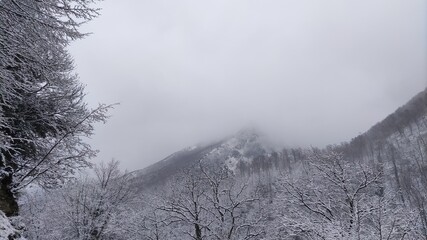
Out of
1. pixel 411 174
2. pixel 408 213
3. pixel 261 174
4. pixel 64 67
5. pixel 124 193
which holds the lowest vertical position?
pixel 408 213

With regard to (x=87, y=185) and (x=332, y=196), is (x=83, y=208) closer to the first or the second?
(x=87, y=185)

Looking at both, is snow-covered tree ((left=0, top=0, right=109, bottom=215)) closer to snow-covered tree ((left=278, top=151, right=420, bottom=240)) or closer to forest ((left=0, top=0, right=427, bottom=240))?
forest ((left=0, top=0, right=427, bottom=240))

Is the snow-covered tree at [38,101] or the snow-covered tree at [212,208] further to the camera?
the snow-covered tree at [212,208]

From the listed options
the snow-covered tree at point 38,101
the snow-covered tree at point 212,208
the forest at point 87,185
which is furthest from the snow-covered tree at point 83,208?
the snow-covered tree at point 38,101

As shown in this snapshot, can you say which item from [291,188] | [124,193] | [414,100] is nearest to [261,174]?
[414,100]

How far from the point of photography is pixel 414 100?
5822 inches

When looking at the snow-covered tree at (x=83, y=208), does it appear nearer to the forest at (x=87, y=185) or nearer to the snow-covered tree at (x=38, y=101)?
the forest at (x=87, y=185)

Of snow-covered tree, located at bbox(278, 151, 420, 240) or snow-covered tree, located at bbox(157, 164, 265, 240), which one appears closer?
snow-covered tree, located at bbox(278, 151, 420, 240)

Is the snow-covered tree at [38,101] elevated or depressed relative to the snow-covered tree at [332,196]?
elevated

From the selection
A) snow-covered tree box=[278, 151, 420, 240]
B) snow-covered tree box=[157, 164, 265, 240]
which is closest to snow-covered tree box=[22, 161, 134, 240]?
snow-covered tree box=[157, 164, 265, 240]

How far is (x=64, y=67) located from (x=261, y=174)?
14344 cm

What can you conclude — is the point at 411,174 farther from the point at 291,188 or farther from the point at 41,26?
the point at 41,26

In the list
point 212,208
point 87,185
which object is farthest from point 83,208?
point 212,208

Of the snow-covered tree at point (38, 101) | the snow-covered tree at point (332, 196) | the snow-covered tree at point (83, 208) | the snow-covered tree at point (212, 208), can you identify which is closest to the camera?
the snow-covered tree at point (38, 101)
